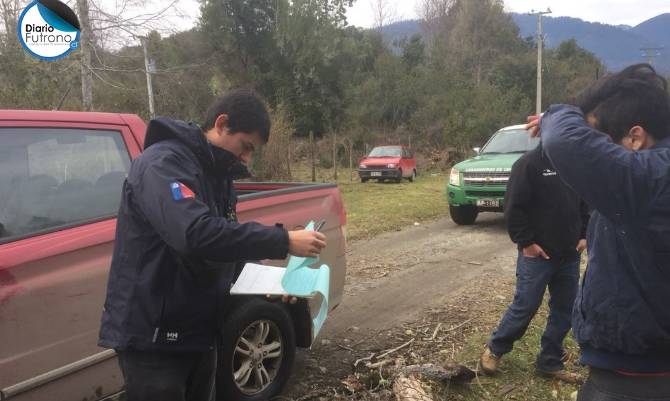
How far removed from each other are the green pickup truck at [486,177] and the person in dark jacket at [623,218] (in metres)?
7.03

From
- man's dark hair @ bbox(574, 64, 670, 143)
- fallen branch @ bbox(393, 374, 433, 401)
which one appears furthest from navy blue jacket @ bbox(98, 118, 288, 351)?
fallen branch @ bbox(393, 374, 433, 401)

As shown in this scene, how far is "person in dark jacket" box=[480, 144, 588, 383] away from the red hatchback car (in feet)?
52.7

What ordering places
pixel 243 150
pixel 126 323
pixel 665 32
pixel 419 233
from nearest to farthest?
pixel 126 323, pixel 243 150, pixel 419 233, pixel 665 32

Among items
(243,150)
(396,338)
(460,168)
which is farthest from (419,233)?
(243,150)

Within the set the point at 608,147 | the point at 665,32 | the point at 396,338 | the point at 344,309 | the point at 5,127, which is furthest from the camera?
the point at 665,32

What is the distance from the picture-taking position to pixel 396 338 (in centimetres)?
429

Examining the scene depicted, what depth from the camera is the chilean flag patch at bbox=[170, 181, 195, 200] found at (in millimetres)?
1648

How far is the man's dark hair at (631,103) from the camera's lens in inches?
64.2

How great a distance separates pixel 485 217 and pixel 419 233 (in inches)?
88.0

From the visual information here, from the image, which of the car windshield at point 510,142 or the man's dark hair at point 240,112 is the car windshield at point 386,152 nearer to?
the car windshield at point 510,142

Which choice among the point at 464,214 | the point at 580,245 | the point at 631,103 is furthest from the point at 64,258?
the point at 464,214

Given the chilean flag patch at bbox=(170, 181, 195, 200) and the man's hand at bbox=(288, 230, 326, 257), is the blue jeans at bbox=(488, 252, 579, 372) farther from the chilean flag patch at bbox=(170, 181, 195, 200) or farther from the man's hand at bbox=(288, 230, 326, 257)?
the chilean flag patch at bbox=(170, 181, 195, 200)

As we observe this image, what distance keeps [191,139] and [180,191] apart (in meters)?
0.28

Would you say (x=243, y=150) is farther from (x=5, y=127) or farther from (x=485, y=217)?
(x=485, y=217)
